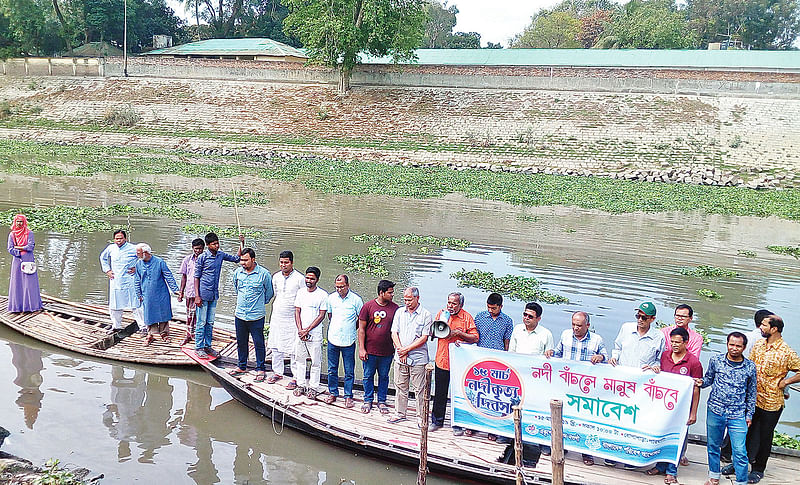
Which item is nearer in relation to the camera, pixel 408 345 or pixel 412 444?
pixel 412 444

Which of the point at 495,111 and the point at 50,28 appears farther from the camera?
the point at 50,28

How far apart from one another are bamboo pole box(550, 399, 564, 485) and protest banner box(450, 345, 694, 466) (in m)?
1.24

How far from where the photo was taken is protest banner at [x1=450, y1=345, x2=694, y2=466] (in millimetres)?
6191

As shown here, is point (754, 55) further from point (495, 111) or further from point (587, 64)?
point (495, 111)

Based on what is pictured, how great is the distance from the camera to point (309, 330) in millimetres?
7711

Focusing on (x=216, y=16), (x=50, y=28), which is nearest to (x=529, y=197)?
Result: (x=50, y=28)

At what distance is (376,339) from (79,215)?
45.2ft

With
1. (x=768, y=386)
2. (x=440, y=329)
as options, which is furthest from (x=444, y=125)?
(x=768, y=386)

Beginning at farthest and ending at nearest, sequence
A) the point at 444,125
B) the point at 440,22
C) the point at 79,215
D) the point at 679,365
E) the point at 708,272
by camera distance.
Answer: the point at 440,22, the point at 444,125, the point at 79,215, the point at 708,272, the point at 679,365

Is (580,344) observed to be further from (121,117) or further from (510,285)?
(121,117)

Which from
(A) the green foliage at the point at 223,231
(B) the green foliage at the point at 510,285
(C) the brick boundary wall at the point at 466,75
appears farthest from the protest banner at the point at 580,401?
(C) the brick boundary wall at the point at 466,75

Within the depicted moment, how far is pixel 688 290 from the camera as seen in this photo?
→ 1351 cm

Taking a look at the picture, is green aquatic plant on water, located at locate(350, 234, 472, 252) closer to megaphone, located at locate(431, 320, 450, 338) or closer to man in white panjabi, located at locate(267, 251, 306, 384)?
man in white panjabi, located at locate(267, 251, 306, 384)

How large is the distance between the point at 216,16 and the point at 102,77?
71.7ft
